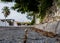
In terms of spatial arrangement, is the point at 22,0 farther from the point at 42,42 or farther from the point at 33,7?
the point at 42,42

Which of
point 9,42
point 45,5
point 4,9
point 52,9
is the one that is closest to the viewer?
point 9,42

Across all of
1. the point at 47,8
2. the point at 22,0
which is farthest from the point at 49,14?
the point at 22,0

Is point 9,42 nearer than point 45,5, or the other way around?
point 9,42

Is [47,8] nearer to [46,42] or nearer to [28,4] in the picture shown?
[28,4]

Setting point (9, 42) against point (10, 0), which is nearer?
point (9, 42)

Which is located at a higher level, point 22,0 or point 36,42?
point 22,0

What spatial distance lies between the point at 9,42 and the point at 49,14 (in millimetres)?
8922

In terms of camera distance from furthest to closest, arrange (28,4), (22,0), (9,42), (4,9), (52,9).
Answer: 1. (4,9)
2. (28,4)
3. (22,0)
4. (52,9)
5. (9,42)

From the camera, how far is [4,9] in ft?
163

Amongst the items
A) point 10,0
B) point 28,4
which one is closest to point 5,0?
point 10,0

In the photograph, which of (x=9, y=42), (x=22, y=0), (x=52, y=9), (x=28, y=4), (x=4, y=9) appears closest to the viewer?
(x=9, y=42)

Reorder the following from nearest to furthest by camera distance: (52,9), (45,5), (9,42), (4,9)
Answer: (9,42) < (52,9) < (45,5) < (4,9)

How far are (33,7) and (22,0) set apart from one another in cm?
164

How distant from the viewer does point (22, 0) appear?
13.1m
